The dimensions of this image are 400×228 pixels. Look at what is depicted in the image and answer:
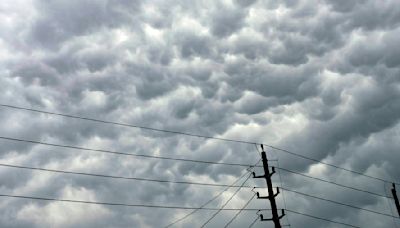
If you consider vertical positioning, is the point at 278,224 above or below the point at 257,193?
below

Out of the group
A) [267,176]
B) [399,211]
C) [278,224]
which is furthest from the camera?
[399,211]

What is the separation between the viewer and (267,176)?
3769 cm

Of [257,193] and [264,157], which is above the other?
[264,157]

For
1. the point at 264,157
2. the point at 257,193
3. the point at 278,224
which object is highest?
the point at 264,157

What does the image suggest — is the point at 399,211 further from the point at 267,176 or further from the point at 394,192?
the point at 267,176

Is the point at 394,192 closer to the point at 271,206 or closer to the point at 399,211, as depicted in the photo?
the point at 399,211

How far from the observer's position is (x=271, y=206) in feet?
119

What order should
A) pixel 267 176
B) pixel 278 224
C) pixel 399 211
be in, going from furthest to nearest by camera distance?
pixel 399 211 → pixel 267 176 → pixel 278 224

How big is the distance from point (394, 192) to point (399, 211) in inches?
103

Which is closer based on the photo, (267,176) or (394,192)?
(267,176)

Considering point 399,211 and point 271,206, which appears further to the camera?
point 399,211

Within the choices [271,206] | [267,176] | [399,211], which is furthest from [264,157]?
[399,211]

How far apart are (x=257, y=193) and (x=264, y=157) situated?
3075 mm

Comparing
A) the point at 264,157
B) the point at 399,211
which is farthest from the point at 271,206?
the point at 399,211
